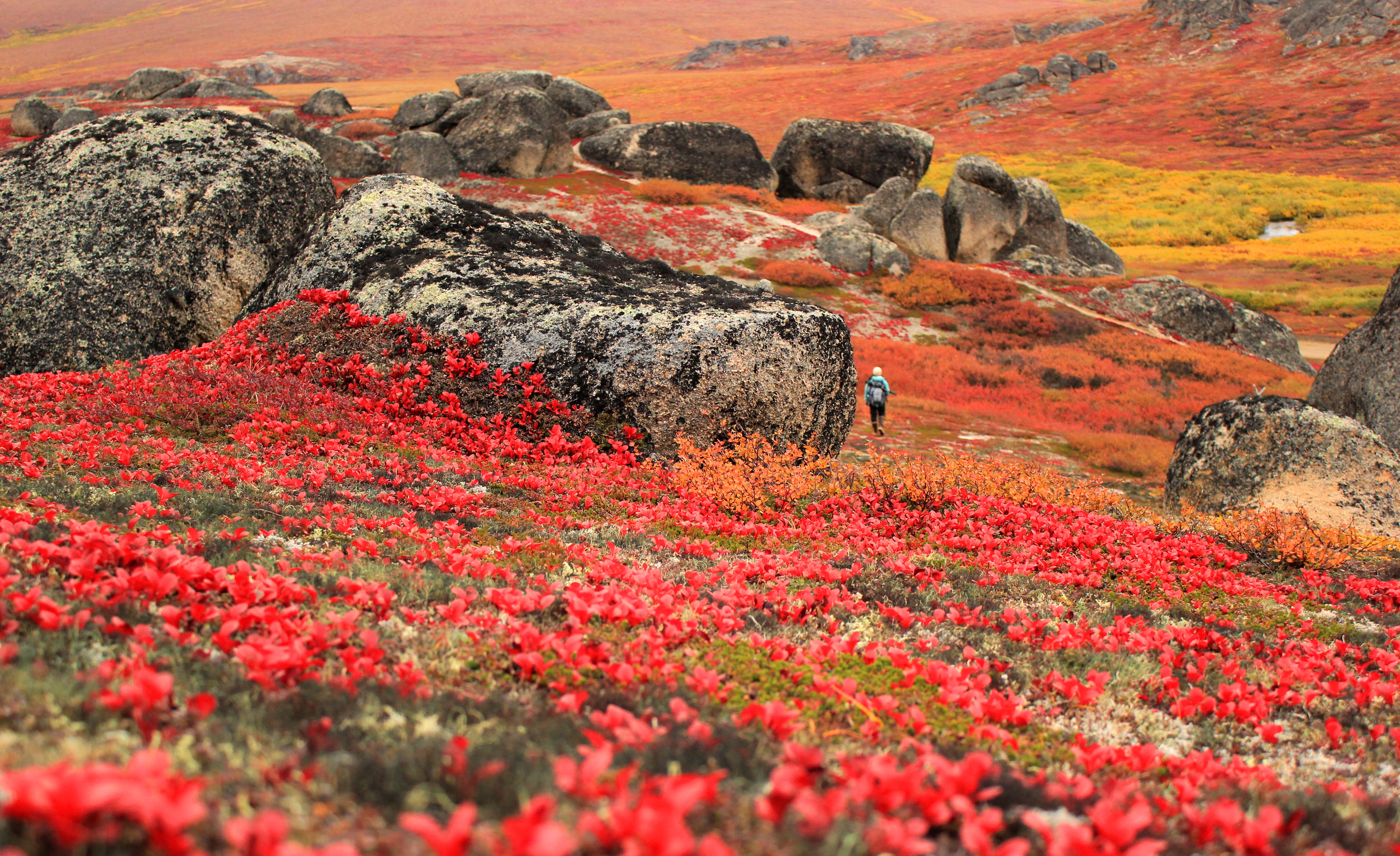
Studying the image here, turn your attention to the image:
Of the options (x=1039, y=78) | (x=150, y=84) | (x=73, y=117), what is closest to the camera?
(x=73, y=117)

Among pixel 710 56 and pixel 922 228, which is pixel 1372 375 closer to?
pixel 922 228

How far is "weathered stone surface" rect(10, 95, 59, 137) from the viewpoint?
2430 inches

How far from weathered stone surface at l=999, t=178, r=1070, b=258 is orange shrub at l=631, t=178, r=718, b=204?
2037 cm

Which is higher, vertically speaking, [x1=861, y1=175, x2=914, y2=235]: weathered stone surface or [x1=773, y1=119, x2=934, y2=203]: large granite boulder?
[x1=773, y1=119, x2=934, y2=203]: large granite boulder

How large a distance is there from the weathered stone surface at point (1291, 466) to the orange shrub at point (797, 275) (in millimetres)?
26771

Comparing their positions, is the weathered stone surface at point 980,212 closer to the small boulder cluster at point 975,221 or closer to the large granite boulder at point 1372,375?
the small boulder cluster at point 975,221

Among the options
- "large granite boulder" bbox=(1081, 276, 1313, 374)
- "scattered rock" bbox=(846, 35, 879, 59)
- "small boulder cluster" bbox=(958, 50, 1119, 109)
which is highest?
"scattered rock" bbox=(846, 35, 879, 59)

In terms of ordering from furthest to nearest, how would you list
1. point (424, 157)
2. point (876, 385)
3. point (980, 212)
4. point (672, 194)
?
point (980, 212)
point (672, 194)
point (424, 157)
point (876, 385)

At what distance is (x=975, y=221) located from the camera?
50156mm

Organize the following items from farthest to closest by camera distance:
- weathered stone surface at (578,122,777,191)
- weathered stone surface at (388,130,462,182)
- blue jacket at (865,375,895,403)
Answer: weathered stone surface at (578,122,777,191) → weathered stone surface at (388,130,462,182) → blue jacket at (865,375,895,403)

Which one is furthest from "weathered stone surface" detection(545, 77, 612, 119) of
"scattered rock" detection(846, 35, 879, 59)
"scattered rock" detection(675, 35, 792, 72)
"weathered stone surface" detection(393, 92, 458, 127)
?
"scattered rock" detection(846, 35, 879, 59)

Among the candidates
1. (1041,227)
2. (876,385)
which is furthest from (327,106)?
(876,385)

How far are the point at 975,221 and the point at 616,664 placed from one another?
51244 millimetres

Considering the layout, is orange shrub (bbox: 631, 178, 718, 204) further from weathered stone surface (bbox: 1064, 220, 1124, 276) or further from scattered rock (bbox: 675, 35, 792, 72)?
scattered rock (bbox: 675, 35, 792, 72)
